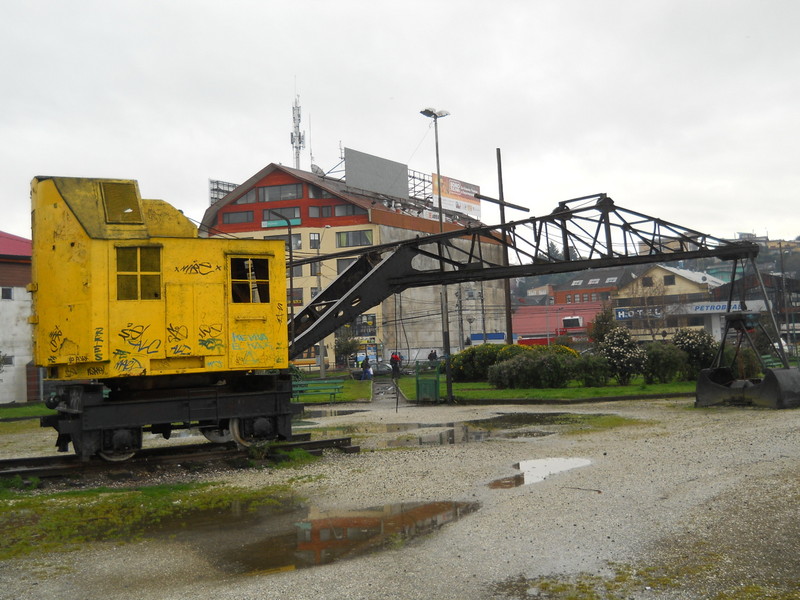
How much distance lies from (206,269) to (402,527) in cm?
589

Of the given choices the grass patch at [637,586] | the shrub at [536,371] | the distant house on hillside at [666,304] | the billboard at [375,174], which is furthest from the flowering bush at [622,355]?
the billboard at [375,174]

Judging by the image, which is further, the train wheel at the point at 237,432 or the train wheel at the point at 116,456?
the train wheel at the point at 237,432

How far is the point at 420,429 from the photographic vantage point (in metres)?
17.1

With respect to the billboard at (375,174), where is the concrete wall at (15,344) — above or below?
below

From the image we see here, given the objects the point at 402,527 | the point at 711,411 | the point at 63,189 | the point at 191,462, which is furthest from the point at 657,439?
the point at 63,189

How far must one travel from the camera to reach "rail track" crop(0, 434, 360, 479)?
1073 centimetres

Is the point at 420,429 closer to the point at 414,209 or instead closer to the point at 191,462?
the point at 191,462

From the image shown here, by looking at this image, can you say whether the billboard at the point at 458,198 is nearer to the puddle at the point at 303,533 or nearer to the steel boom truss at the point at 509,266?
the steel boom truss at the point at 509,266

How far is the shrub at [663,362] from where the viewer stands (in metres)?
26.3

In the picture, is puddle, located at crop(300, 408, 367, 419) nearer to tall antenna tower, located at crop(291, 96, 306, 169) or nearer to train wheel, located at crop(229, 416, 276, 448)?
train wheel, located at crop(229, 416, 276, 448)

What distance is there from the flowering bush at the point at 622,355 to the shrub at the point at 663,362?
0.29 m

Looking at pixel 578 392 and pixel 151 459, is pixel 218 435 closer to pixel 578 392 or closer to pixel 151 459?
pixel 151 459

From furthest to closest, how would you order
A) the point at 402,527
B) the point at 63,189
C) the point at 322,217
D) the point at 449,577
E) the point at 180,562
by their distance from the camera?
the point at 322,217 < the point at 63,189 < the point at 402,527 < the point at 180,562 < the point at 449,577

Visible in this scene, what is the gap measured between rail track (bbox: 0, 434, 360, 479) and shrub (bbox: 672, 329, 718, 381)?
18.0m
